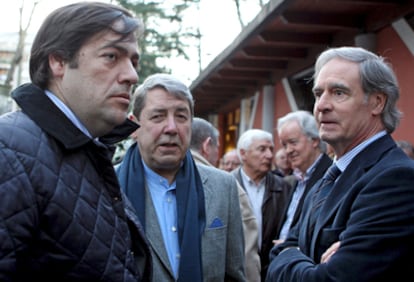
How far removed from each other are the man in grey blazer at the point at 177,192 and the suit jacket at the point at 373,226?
34.1 inches

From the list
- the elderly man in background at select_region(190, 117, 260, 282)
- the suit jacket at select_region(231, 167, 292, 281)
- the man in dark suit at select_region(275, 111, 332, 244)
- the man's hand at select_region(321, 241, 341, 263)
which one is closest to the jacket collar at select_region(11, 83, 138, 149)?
the man's hand at select_region(321, 241, 341, 263)

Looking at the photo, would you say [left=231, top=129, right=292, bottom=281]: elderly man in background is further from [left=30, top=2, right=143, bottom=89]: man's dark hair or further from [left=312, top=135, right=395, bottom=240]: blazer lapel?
[left=30, top=2, right=143, bottom=89]: man's dark hair

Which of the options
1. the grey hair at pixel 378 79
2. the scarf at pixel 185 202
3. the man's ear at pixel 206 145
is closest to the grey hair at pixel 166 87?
the scarf at pixel 185 202

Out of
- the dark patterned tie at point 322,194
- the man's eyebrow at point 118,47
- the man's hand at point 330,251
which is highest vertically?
the man's eyebrow at point 118,47

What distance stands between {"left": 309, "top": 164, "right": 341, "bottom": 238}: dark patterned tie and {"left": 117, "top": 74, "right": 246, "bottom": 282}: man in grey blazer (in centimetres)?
73

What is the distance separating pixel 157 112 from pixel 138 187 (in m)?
0.46

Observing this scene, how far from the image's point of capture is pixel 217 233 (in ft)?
11.1

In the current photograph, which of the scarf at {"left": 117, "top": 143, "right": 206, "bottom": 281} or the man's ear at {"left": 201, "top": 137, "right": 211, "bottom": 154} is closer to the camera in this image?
the scarf at {"left": 117, "top": 143, "right": 206, "bottom": 281}

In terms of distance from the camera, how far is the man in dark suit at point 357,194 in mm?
2281

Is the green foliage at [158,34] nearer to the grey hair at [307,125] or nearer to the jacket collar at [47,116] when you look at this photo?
the grey hair at [307,125]

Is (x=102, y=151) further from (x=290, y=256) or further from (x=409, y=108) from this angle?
(x=409, y=108)

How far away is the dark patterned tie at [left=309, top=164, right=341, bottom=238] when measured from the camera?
273 cm

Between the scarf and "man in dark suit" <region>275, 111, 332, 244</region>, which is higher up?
the scarf

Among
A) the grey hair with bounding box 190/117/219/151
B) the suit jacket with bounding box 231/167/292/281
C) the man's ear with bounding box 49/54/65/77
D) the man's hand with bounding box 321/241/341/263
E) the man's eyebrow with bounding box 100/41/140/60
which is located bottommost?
the suit jacket with bounding box 231/167/292/281
